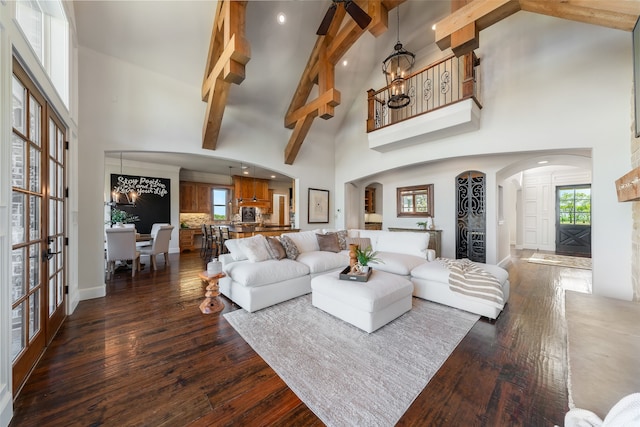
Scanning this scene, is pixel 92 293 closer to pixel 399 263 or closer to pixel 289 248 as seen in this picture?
pixel 289 248

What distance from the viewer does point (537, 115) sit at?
3.57 metres

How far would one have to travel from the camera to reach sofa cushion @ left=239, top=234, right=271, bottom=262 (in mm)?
3369

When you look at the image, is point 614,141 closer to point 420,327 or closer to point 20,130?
point 420,327

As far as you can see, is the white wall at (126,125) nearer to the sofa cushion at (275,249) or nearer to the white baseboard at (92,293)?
the white baseboard at (92,293)

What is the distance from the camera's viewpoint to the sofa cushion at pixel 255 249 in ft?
11.1

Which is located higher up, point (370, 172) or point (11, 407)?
point (370, 172)

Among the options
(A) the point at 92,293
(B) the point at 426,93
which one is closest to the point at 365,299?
(A) the point at 92,293

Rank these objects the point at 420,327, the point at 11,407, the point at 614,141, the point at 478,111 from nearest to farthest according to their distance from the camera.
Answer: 1. the point at 11,407
2. the point at 420,327
3. the point at 614,141
4. the point at 478,111

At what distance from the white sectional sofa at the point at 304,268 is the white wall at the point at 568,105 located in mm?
1465

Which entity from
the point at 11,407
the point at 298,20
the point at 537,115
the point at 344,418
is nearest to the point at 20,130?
the point at 11,407

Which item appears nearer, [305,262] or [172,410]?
[172,410]

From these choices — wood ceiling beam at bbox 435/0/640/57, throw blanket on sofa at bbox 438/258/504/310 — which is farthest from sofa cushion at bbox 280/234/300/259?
wood ceiling beam at bbox 435/0/640/57

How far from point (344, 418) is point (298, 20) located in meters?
5.76

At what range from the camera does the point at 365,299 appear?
2.33 meters
